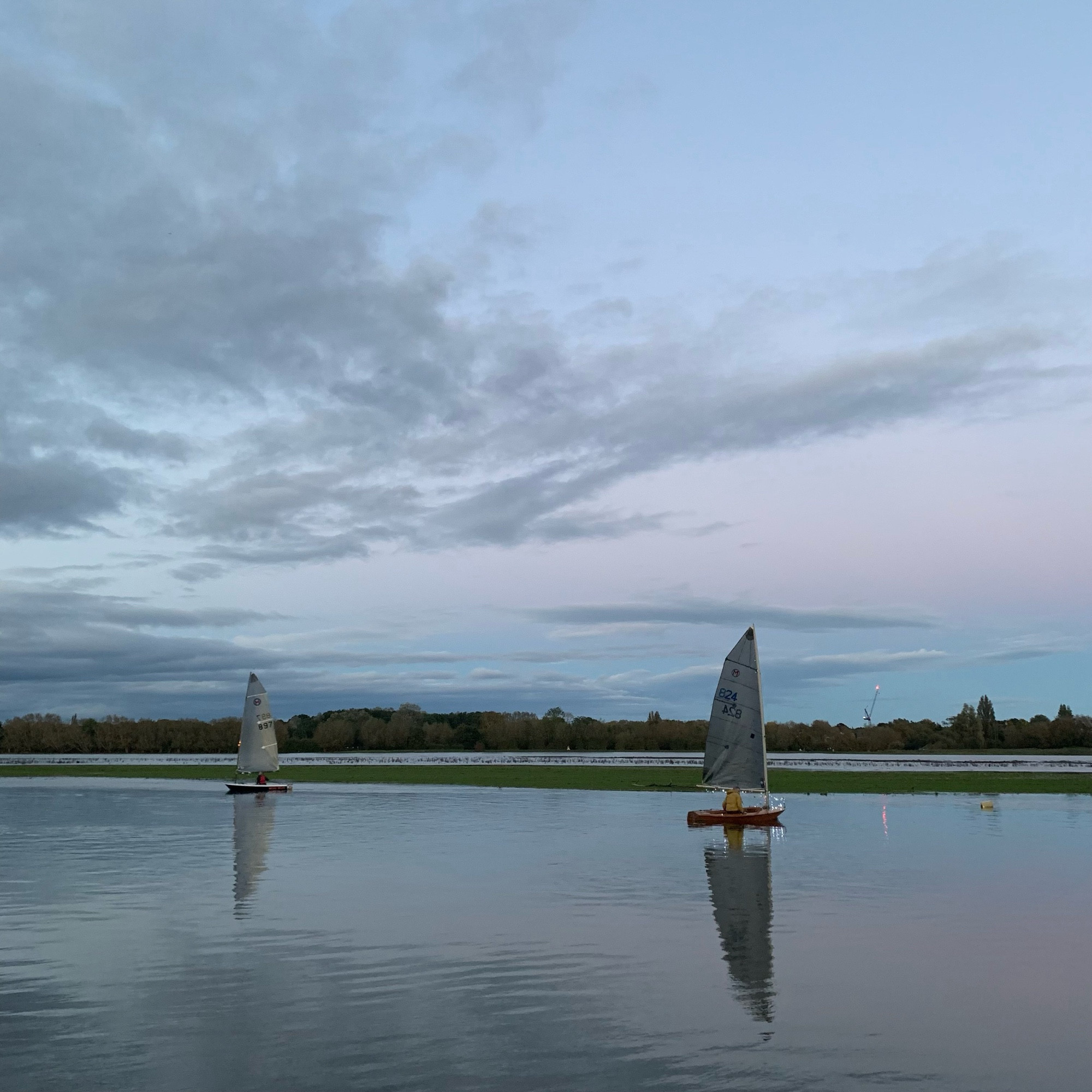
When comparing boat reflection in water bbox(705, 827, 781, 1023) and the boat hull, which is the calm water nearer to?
boat reflection in water bbox(705, 827, 781, 1023)

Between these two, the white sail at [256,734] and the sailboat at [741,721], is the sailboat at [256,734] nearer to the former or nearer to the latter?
the white sail at [256,734]

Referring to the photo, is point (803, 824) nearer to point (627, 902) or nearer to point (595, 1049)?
point (627, 902)

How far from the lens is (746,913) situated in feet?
93.9

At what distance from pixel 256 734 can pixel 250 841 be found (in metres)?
48.6

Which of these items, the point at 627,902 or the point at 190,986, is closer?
the point at 190,986

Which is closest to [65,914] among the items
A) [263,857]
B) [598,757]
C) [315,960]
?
[315,960]

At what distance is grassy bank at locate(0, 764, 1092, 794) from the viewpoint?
88.0 meters

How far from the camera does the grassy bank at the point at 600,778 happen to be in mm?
88000

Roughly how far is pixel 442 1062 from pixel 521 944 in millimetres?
9193

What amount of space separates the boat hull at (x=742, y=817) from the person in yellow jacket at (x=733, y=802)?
0.54ft

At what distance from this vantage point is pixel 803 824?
5628 cm

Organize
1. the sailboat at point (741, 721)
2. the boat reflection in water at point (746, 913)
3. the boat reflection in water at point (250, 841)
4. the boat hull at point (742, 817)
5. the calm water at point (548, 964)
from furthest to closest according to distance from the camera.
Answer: the sailboat at point (741, 721) < the boat hull at point (742, 817) < the boat reflection in water at point (250, 841) < the boat reflection in water at point (746, 913) < the calm water at point (548, 964)

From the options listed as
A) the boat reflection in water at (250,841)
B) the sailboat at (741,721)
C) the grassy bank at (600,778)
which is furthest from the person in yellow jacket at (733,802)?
the grassy bank at (600,778)

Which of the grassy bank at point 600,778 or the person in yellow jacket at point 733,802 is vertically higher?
the person in yellow jacket at point 733,802
